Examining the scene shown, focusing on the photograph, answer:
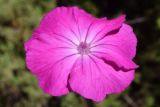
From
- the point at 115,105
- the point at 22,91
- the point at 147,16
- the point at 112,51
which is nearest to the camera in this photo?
the point at 112,51

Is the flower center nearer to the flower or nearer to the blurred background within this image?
the flower

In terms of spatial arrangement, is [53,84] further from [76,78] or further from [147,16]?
[147,16]

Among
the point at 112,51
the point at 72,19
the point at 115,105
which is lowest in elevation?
the point at 115,105

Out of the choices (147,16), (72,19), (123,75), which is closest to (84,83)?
(123,75)

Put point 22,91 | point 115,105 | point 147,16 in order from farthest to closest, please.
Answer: point 147,16 → point 22,91 → point 115,105

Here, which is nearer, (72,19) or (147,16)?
(72,19)

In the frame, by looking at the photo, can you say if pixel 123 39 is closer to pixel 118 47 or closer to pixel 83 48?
pixel 118 47

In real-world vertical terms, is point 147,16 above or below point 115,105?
above

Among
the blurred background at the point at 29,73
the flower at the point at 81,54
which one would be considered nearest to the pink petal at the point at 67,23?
the flower at the point at 81,54

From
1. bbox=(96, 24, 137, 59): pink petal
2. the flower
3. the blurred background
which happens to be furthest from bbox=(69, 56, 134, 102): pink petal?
the blurred background
